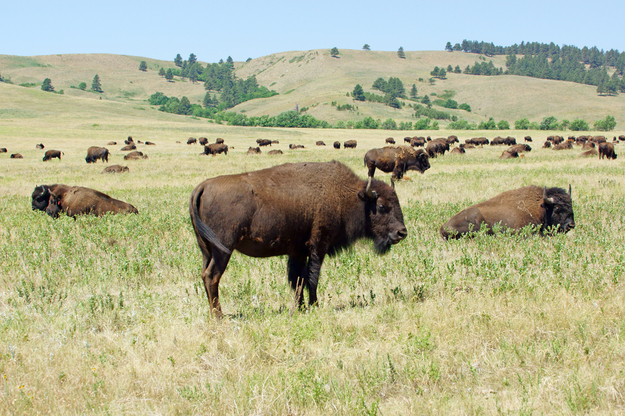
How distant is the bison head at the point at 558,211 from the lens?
358 inches

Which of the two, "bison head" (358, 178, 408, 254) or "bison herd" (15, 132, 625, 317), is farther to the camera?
"bison head" (358, 178, 408, 254)

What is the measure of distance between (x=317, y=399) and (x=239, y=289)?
299 centimetres

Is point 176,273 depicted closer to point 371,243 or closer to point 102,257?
point 102,257

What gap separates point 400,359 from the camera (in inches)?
165

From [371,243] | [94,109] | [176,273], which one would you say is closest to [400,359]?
[371,243]

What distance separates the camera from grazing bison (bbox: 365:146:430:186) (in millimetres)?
22469

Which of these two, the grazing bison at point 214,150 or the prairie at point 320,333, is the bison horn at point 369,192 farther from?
the grazing bison at point 214,150

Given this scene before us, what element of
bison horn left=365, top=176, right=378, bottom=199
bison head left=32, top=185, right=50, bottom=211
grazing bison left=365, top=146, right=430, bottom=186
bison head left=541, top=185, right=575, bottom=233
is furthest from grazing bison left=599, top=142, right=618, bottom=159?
bison head left=32, top=185, right=50, bottom=211

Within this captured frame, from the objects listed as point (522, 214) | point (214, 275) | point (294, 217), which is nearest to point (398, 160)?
point (522, 214)

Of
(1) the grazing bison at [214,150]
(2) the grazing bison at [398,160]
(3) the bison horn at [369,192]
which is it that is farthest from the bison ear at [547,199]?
(1) the grazing bison at [214,150]

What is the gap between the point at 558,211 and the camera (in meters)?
9.15

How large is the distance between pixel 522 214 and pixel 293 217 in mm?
5966

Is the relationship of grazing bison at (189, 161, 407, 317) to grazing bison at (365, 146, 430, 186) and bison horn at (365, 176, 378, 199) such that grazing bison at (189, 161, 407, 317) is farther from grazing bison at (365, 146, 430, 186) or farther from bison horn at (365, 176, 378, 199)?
grazing bison at (365, 146, 430, 186)

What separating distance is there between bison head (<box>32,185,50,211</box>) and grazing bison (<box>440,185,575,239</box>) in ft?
33.0
